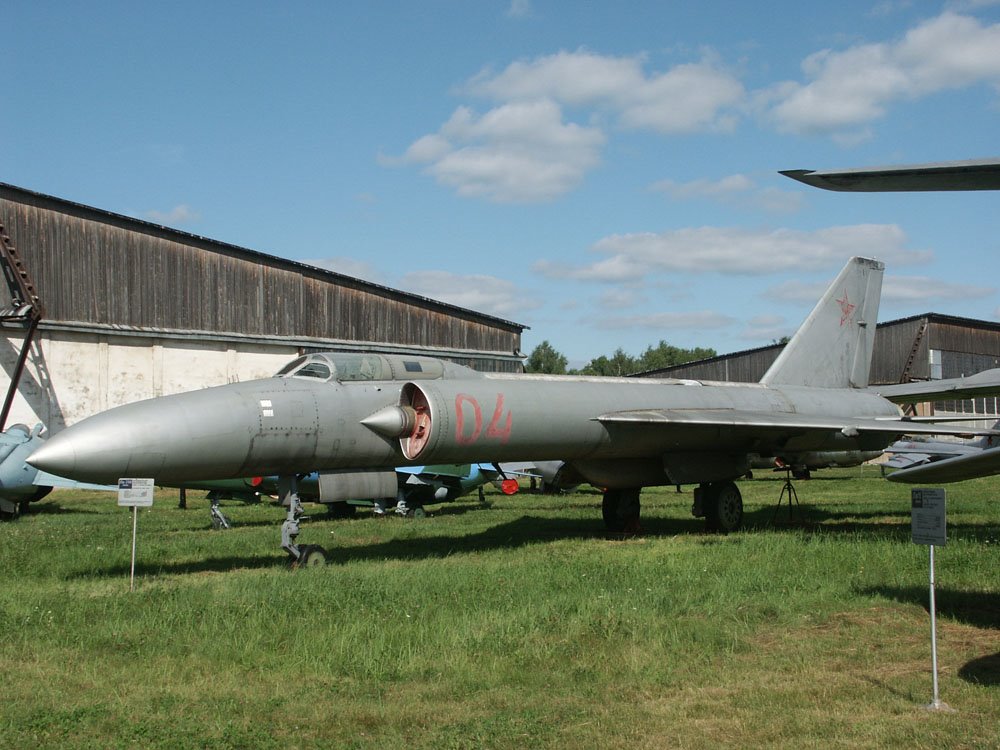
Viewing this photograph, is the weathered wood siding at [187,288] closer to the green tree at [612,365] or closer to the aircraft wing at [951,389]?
the aircraft wing at [951,389]

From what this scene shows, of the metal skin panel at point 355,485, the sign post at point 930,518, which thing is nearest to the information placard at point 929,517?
the sign post at point 930,518

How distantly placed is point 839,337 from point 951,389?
449cm

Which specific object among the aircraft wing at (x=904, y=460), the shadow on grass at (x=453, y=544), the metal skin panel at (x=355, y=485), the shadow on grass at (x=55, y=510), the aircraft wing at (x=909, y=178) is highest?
the aircraft wing at (x=909, y=178)

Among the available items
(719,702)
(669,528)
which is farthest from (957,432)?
(719,702)

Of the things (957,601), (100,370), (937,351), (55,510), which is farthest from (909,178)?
(937,351)

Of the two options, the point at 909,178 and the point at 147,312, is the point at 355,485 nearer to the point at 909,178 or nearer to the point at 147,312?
the point at 909,178

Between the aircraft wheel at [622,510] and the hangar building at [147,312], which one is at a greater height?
the hangar building at [147,312]

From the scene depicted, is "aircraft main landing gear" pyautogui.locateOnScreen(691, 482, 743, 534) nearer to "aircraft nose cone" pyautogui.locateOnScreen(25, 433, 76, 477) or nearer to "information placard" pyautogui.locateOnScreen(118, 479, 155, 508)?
"information placard" pyautogui.locateOnScreen(118, 479, 155, 508)

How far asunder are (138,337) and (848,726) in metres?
25.1

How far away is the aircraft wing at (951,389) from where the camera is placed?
40.7 feet

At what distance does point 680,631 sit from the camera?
299 inches

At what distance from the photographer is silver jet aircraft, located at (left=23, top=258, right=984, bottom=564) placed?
10195 mm

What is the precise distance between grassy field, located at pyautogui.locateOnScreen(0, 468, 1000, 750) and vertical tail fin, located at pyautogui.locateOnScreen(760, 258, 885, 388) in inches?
208

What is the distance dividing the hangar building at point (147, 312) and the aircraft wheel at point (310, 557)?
17201 mm
